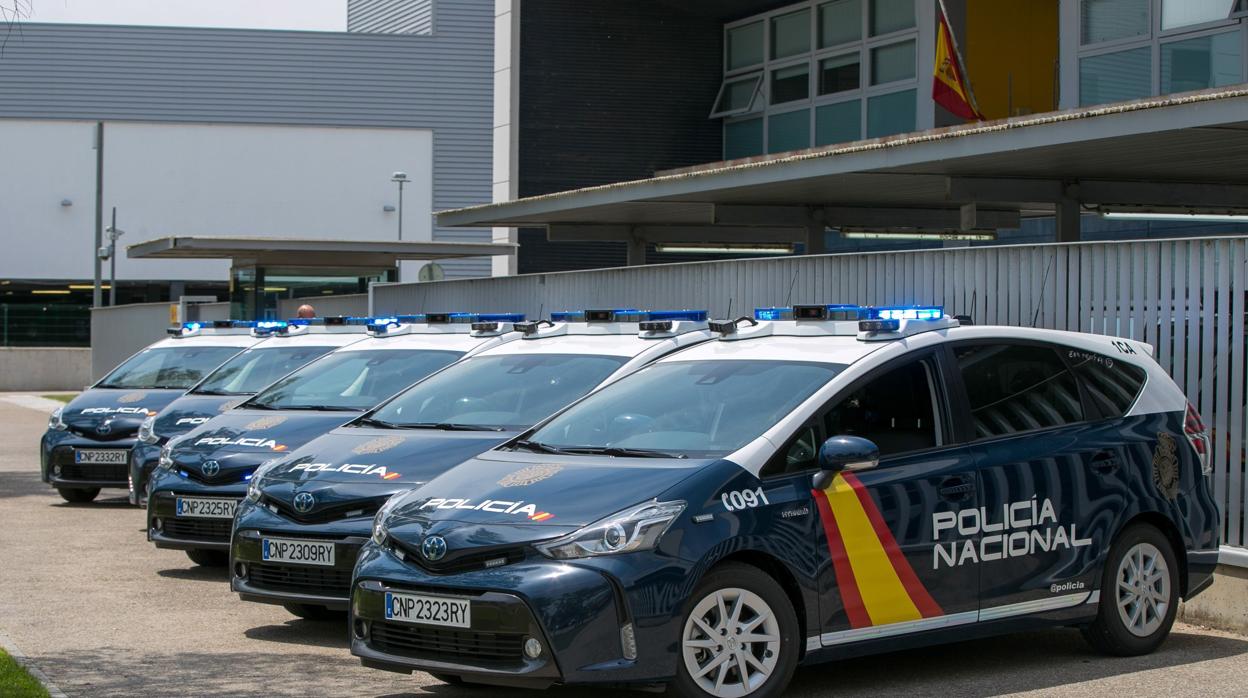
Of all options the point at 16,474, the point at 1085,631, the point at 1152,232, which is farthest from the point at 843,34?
the point at 1085,631

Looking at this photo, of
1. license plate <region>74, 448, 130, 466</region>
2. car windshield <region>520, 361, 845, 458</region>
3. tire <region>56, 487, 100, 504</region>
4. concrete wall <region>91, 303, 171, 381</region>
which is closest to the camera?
car windshield <region>520, 361, 845, 458</region>

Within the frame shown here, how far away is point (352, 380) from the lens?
38.5ft

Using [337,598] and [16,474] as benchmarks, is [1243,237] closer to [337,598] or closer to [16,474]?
[337,598]

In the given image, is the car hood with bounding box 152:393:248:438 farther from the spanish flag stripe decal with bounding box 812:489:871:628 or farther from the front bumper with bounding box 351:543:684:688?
the spanish flag stripe decal with bounding box 812:489:871:628

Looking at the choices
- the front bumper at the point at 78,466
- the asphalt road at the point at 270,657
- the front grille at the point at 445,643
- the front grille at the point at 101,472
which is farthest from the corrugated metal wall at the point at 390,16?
the front grille at the point at 445,643

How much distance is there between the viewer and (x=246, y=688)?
7.45 m

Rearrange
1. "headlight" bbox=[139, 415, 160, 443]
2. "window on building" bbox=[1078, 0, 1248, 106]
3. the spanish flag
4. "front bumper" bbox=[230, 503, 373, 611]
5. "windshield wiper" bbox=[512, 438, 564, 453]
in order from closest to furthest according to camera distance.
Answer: "windshield wiper" bbox=[512, 438, 564, 453], "front bumper" bbox=[230, 503, 373, 611], "headlight" bbox=[139, 415, 160, 443], "window on building" bbox=[1078, 0, 1248, 106], the spanish flag

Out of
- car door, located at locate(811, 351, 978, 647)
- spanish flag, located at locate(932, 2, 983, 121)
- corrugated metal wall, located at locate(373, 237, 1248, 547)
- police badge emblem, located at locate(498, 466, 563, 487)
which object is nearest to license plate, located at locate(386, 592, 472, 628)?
police badge emblem, located at locate(498, 466, 563, 487)

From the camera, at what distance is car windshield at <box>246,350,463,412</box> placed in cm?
1150

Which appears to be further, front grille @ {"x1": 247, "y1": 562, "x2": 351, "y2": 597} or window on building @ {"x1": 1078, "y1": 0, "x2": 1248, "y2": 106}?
window on building @ {"x1": 1078, "y1": 0, "x2": 1248, "y2": 106}

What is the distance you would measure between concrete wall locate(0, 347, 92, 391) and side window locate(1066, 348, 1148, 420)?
139 ft

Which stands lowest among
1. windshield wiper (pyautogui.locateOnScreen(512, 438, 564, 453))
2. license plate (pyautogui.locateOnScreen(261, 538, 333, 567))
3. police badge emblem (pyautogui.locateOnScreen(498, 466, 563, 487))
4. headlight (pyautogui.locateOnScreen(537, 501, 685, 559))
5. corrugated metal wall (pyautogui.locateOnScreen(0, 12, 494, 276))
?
license plate (pyautogui.locateOnScreen(261, 538, 333, 567))

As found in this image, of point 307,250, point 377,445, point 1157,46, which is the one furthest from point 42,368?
point 377,445

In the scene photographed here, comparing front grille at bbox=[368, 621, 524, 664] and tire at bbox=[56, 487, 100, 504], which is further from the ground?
front grille at bbox=[368, 621, 524, 664]
